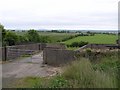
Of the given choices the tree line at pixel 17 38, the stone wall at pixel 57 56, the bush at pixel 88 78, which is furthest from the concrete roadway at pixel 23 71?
the tree line at pixel 17 38

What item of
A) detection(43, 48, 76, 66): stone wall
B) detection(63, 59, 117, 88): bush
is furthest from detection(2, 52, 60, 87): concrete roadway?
detection(63, 59, 117, 88): bush

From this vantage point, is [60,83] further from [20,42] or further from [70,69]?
A: [20,42]

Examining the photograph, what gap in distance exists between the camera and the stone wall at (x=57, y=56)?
2089cm

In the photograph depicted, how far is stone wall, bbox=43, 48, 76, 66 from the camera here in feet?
68.5

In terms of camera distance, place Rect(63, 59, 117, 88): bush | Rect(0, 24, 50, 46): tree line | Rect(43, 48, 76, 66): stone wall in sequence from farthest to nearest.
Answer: Rect(0, 24, 50, 46): tree line
Rect(43, 48, 76, 66): stone wall
Rect(63, 59, 117, 88): bush

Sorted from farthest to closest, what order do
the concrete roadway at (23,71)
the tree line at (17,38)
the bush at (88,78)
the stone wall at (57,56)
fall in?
1. the tree line at (17,38)
2. the stone wall at (57,56)
3. the concrete roadway at (23,71)
4. the bush at (88,78)

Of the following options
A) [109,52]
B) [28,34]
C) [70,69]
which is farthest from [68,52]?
[28,34]

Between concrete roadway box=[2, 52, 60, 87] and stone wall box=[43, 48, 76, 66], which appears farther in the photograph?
stone wall box=[43, 48, 76, 66]

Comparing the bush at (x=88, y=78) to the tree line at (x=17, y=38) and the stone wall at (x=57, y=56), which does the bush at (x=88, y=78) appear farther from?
the tree line at (x=17, y=38)

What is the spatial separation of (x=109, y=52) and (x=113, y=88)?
10.6 m

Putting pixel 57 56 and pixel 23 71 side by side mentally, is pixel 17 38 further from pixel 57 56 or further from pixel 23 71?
pixel 23 71

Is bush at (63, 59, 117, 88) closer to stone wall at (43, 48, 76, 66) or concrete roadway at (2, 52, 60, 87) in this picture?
concrete roadway at (2, 52, 60, 87)

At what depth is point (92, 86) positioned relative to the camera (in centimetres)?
738

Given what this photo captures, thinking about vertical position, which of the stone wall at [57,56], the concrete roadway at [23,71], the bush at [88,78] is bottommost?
the concrete roadway at [23,71]
